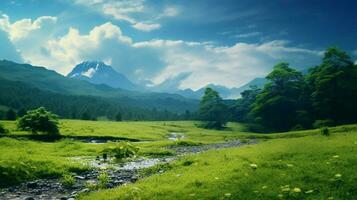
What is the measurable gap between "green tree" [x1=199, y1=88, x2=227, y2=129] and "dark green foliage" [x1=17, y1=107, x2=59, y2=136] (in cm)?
8128

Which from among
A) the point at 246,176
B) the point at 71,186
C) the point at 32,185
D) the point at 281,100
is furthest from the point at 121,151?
the point at 281,100

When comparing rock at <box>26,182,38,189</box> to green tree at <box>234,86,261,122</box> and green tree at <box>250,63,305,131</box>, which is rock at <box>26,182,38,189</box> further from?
green tree at <box>234,86,261,122</box>

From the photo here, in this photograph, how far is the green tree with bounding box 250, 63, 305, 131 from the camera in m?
118

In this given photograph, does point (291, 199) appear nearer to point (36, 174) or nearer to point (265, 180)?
point (265, 180)

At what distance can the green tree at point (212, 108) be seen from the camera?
138 meters

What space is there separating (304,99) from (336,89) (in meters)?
15.8

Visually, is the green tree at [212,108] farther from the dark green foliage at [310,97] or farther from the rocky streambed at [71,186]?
the rocky streambed at [71,186]

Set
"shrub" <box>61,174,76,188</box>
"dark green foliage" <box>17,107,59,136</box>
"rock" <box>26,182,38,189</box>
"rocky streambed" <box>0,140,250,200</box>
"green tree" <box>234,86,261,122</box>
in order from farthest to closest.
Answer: "green tree" <box>234,86,261,122</box>, "dark green foliage" <box>17,107,59,136</box>, "shrub" <box>61,174,76,188</box>, "rock" <box>26,182,38,189</box>, "rocky streambed" <box>0,140,250,200</box>

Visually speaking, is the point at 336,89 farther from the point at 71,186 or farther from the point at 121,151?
the point at 71,186

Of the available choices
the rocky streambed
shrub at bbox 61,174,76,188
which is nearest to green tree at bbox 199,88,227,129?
the rocky streambed

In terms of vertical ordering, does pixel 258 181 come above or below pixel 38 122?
below

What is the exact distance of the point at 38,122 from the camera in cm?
5831

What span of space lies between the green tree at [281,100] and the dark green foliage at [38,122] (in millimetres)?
76357

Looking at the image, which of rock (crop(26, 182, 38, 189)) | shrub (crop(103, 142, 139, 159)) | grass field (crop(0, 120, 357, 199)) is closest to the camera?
grass field (crop(0, 120, 357, 199))
